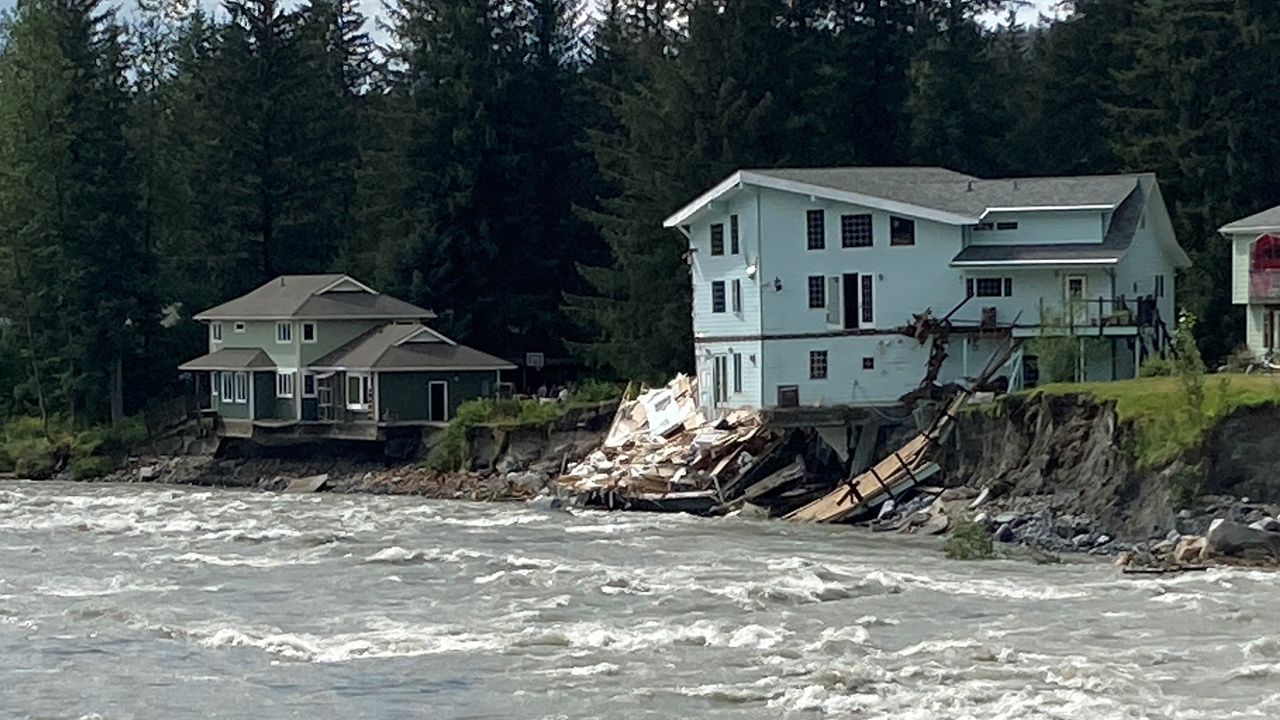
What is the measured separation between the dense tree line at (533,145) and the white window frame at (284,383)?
6.41 metres

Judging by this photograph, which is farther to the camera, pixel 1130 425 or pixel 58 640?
pixel 1130 425

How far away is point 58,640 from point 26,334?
3742 cm

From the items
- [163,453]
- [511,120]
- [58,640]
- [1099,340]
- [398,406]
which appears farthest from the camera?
[511,120]

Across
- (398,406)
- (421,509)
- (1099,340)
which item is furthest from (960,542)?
(398,406)

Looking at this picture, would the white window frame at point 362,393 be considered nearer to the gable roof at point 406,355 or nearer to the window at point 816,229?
the gable roof at point 406,355

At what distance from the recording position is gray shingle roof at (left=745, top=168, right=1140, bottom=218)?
45.6 m

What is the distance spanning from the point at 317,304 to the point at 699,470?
18057 millimetres

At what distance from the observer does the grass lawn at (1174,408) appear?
3541 cm

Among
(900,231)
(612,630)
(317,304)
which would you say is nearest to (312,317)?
(317,304)

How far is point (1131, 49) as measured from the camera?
206 feet

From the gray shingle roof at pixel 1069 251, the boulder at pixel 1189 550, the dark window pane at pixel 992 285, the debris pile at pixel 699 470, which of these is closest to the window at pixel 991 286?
the dark window pane at pixel 992 285

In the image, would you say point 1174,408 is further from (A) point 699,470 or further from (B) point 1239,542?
(A) point 699,470

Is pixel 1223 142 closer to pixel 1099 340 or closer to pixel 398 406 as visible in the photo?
pixel 1099 340

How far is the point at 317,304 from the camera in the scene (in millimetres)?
58062
